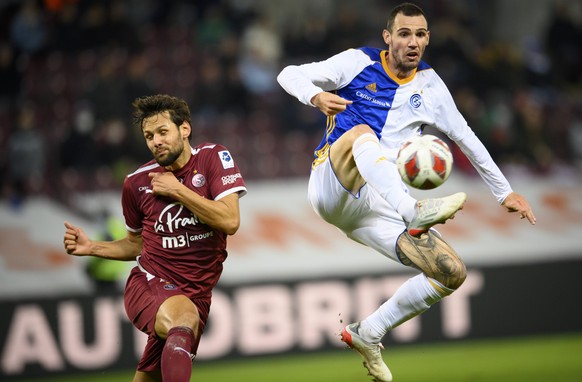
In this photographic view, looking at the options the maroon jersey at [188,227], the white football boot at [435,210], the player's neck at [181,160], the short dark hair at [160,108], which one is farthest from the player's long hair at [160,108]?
the white football boot at [435,210]

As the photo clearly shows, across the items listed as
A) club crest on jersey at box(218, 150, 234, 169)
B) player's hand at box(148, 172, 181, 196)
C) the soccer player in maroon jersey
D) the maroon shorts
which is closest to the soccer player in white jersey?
club crest on jersey at box(218, 150, 234, 169)

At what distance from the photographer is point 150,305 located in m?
5.96

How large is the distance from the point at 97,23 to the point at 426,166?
8723mm

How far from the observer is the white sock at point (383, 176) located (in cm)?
578

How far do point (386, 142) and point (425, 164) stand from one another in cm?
83

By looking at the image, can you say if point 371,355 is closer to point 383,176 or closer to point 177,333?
point 383,176

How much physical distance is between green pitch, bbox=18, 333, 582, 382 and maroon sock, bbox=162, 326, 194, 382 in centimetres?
428

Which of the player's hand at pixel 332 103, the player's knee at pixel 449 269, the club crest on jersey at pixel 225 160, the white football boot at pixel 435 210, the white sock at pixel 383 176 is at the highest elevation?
the player's hand at pixel 332 103

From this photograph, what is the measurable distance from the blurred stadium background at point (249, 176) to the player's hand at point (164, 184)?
4.56 m

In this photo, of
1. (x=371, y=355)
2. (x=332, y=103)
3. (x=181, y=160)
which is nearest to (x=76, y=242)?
(x=181, y=160)

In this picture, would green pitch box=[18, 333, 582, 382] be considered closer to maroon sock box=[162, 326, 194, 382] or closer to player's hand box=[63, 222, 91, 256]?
player's hand box=[63, 222, 91, 256]

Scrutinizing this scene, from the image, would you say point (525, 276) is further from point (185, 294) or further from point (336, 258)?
point (185, 294)

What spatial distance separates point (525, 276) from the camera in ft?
38.7

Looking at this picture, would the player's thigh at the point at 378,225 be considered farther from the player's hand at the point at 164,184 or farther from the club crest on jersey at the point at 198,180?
the player's hand at the point at 164,184
